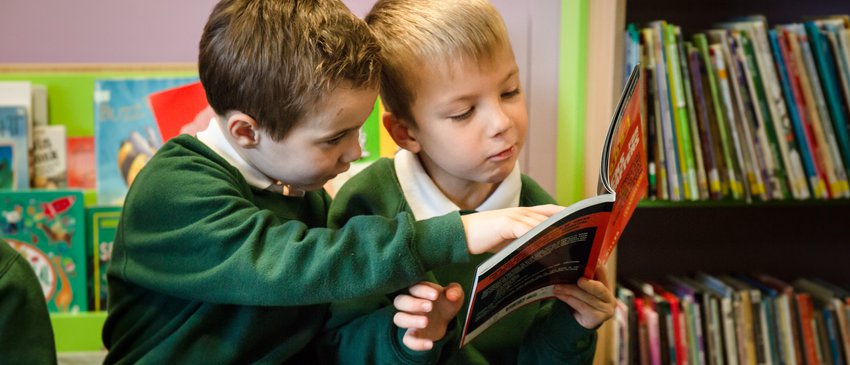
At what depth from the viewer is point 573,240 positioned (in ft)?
2.70

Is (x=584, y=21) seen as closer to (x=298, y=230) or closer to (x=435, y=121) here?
(x=435, y=121)

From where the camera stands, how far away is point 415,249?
809 mm

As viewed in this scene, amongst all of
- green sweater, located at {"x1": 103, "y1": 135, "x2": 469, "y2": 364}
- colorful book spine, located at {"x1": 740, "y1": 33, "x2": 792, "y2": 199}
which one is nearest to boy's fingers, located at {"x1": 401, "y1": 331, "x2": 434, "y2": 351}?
green sweater, located at {"x1": 103, "y1": 135, "x2": 469, "y2": 364}

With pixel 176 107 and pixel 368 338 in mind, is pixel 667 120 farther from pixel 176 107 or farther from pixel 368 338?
pixel 176 107

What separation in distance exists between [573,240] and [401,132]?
14.2 inches

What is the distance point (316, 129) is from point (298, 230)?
14 centimetres

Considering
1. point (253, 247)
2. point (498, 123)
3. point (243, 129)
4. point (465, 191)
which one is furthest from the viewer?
point (465, 191)

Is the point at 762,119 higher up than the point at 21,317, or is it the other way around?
the point at 762,119

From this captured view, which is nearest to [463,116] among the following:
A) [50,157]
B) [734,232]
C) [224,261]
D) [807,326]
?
[224,261]

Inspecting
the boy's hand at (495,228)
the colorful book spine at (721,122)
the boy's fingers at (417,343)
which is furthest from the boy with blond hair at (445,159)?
the colorful book spine at (721,122)

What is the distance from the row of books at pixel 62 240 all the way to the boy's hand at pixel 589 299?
3.14 feet

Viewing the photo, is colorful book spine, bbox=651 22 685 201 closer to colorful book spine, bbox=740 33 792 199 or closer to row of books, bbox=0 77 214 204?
colorful book spine, bbox=740 33 792 199

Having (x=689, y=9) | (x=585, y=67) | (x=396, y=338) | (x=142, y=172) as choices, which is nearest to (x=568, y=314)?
(x=396, y=338)

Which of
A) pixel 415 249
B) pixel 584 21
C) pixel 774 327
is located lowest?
pixel 774 327
